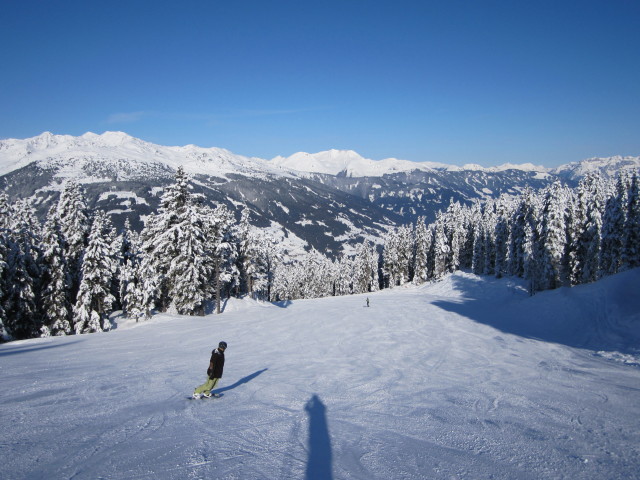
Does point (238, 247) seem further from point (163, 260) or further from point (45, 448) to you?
point (45, 448)

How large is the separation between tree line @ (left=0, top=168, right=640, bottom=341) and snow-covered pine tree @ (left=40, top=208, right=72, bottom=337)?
0.09 meters

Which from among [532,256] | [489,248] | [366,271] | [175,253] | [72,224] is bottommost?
[366,271]

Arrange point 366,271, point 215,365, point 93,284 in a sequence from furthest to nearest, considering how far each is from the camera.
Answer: point 366,271
point 93,284
point 215,365

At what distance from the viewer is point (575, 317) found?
28656 mm

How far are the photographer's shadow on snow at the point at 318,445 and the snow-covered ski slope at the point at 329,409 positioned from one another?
44 mm

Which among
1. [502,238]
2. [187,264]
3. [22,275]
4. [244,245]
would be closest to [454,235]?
[502,238]

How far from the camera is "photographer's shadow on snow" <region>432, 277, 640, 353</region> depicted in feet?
73.2

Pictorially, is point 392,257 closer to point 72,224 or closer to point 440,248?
point 440,248

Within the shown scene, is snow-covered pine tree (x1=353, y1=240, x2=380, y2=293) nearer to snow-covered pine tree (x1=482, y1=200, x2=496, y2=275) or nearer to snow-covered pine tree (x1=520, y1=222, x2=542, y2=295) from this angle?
snow-covered pine tree (x1=482, y1=200, x2=496, y2=275)

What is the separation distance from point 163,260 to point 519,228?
2077 inches

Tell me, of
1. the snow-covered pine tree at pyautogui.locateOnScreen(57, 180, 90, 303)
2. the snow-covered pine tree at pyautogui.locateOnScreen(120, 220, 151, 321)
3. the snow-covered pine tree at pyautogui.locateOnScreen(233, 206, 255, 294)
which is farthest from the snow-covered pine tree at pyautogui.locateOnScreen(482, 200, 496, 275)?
the snow-covered pine tree at pyautogui.locateOnScreen(57, 180, 90, 303)

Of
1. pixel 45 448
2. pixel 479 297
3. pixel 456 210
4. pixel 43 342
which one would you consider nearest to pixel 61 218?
pixel 43 342

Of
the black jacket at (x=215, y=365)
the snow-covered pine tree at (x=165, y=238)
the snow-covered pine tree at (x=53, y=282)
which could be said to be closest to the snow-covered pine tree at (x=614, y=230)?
the snow-covered pine tree at (x=165, y=238)

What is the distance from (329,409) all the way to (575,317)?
2732cm
